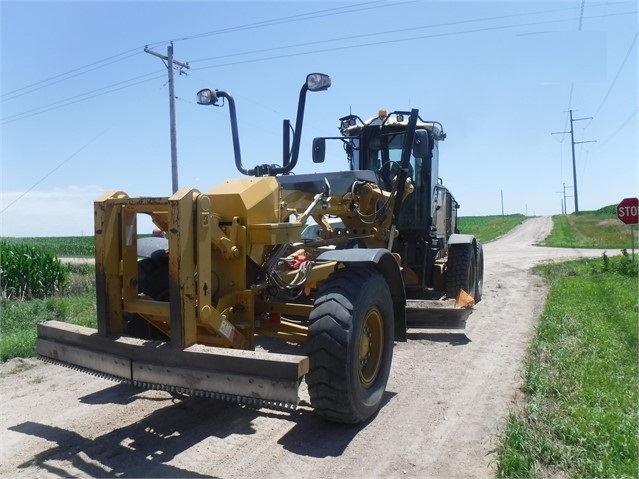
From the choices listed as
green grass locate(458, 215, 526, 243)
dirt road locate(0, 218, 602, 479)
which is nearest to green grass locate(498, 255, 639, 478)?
dirt road locate(0, 218, 602, 479)

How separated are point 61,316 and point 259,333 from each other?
18.5 feet

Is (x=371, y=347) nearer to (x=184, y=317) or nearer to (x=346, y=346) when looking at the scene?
(x=346, y=346)

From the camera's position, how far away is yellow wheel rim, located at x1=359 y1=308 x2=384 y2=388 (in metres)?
4.64

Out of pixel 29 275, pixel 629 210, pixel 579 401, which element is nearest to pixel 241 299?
pixel 579 401

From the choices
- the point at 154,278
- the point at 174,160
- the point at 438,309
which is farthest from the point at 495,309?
the point at 174,160

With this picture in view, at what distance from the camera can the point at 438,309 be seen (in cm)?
730

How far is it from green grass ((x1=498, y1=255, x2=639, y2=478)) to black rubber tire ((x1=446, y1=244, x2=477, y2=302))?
1313mm

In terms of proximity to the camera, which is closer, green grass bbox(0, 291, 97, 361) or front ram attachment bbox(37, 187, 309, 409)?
front ram attachment bbox(37, 187, 309, 409)

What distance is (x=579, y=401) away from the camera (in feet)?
15.5

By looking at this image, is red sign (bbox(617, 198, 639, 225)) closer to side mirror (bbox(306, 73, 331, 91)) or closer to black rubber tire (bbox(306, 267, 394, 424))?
black rubber tire (bbox(306, 267, 394, 424))

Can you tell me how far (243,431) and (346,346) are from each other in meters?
1.13

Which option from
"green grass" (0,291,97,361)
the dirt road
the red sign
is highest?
the red sign

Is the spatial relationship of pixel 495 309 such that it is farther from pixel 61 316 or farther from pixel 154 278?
pixel 61 316

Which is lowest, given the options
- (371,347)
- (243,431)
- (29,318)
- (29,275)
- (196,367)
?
(243,431)
